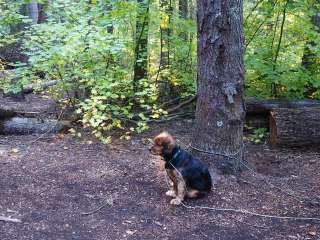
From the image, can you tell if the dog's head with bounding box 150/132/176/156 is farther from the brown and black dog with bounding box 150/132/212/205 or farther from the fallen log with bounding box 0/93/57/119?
the fallen log with bounding box 0/93/57/119

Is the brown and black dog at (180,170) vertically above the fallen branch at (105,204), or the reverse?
the brown and black dog at (180,170)

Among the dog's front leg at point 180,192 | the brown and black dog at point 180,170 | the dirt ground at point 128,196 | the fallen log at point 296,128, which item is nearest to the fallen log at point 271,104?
the fallen log at point 296,128

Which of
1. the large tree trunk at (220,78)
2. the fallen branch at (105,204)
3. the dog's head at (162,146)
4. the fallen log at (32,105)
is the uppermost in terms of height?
the large tree trunk at (220,78)

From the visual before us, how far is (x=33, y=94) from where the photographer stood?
1270 cm

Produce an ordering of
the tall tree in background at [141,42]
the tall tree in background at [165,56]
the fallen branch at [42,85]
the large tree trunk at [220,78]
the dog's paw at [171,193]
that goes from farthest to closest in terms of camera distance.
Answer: the fallen branch at [42,85] → the tall tree in background at [165,56] → the tall tree in background at [141,42] → the large tree trunk at [220,78] → the dog's paw at [171,193]

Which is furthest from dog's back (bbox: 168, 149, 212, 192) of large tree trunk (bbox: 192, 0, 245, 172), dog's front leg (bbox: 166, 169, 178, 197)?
large tree trunk (bbox: 192, 0, 245, 172)

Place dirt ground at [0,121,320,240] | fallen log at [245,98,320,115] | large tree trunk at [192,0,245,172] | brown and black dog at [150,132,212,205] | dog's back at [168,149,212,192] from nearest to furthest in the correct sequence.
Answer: dirt ground at [0,121,320,240] → brown and black dog at [150,132,212,205] → dog's back at [168,149,212,192] → large tree trunk at [192,0,245,172] → fallen log at [245,98,320,115]

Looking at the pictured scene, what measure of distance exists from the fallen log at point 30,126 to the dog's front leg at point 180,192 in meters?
3.74

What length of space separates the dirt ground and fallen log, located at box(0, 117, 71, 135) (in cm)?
70

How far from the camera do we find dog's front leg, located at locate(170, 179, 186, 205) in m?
5.14

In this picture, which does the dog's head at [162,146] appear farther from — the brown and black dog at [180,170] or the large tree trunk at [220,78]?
the large tree trunk at [220,78]

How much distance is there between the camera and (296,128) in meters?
7.60

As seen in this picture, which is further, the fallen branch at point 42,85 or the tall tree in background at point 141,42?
the fallen branch at point 42,85

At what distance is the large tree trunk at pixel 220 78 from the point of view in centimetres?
556
